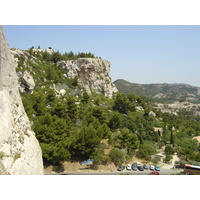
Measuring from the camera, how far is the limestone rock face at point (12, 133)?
740 centimetres

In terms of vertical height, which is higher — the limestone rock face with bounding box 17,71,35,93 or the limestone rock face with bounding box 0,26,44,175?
the limestone rock face with bounding box 17,71,35,93

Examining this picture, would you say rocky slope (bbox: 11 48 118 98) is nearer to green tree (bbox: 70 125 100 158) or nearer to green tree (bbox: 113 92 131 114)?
green tree (bbox: 113 92 131 114)

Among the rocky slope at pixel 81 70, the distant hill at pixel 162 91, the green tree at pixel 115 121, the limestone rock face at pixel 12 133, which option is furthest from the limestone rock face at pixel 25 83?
the distant hill at pixel 162 91

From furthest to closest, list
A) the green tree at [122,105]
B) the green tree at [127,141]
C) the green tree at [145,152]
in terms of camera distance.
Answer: the green tree at [122,105], the green tree at [145,152], the green tree at [127,141]

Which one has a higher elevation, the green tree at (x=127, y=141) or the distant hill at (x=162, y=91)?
the distant hill at (x=162, y=91)

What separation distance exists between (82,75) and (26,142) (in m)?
39.7

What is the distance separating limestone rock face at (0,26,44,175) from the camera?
740 centimetres

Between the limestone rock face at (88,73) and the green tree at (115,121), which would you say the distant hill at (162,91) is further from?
the green tree at (115,121)

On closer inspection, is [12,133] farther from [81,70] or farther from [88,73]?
[81,70]

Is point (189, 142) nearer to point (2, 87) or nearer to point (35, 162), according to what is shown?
point (35, 162)

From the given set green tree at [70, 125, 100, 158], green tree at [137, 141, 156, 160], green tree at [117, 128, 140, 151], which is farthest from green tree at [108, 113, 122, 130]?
green tree at [70, 125, 100, 158]

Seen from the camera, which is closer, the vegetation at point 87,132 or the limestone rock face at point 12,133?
the limestone rock face at point 12,133

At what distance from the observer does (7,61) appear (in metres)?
9.83

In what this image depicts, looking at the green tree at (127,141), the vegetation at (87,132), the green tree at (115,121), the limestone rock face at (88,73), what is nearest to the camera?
the vegetation at (87,132)
